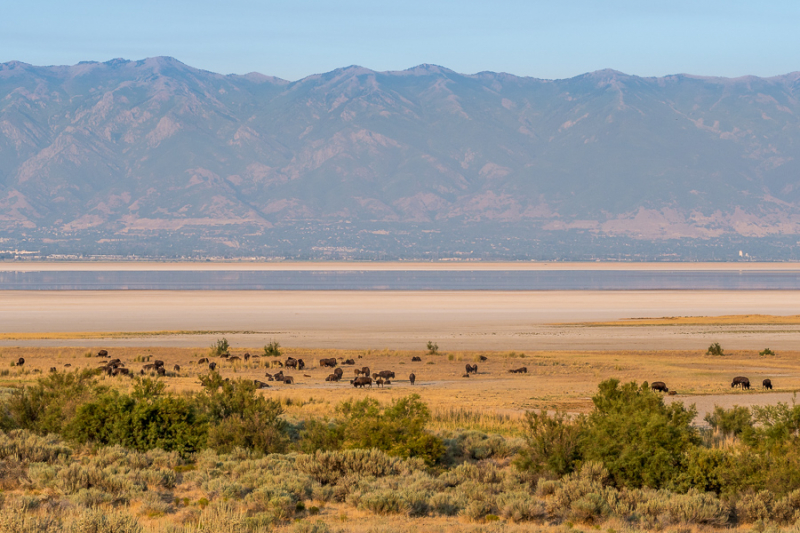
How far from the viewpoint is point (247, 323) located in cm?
5806

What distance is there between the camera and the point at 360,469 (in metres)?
13.3

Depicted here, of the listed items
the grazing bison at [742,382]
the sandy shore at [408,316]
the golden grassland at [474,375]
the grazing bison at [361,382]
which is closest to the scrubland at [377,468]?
the golden grassland at [474,375]

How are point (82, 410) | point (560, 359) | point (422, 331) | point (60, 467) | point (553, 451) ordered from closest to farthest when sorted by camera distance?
point (60, 467) < point (553, 451) < point (82, 410) < point (560, 359) < point (422, 331)

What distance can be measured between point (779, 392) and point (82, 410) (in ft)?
65.2

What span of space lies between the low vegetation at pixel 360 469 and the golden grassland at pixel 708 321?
4008cm

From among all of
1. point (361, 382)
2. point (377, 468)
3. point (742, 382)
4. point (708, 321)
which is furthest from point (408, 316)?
point (377, 468)

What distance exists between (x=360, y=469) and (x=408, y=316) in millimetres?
50813

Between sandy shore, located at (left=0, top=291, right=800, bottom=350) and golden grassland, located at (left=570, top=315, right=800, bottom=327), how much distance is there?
5.93 ft

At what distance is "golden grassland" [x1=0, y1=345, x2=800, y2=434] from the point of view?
2375 centimetres

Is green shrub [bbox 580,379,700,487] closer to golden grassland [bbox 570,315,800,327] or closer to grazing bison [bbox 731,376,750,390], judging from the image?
grazing bison [bbox 731,376,750,390]

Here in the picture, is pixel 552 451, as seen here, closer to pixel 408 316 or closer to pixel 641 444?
pixel 641 444

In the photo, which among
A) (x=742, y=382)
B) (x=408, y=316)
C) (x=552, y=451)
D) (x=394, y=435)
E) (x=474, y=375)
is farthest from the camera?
(x=408, y=316)

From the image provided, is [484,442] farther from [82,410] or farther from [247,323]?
[247,323]

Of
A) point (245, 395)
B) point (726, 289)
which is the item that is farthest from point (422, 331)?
point (726, 289)
